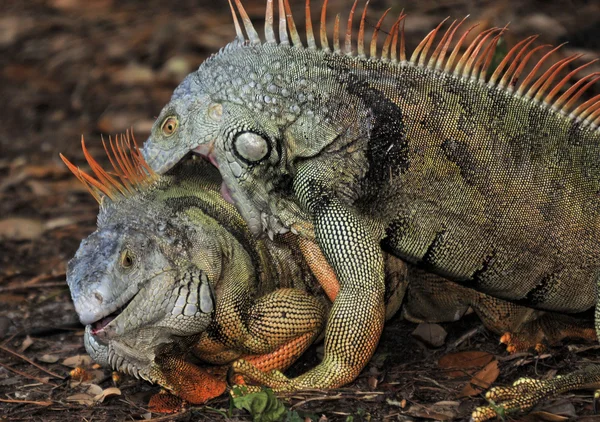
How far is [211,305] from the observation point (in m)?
5.26

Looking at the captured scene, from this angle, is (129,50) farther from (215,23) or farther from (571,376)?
(571,376)

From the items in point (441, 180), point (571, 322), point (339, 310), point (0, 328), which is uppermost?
point (441, 180)

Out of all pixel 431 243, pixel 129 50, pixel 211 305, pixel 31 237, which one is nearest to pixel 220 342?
pixel 211 305

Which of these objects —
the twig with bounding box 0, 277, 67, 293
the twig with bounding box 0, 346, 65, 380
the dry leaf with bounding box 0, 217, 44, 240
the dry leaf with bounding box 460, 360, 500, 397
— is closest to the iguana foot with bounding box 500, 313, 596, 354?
the dry leaf with bounding box 460, 360, 500, 397

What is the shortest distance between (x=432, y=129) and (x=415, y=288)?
4.38ft

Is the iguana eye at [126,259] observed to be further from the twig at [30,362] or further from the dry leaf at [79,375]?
the twig at [30,362]

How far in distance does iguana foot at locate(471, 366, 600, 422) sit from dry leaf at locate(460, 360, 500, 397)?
321mm

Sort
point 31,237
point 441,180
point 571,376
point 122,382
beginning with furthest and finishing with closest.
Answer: point 31,237
point 122,382
point 441,180
point 571,376

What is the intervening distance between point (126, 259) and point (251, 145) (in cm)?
108

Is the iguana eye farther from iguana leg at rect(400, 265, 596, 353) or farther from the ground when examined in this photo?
iguana leg at rect(400, 265, 596, 353)

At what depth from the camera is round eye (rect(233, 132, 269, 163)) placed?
540cm

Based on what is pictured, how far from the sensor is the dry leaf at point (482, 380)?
5.47m

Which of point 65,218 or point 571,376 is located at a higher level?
point 571,376

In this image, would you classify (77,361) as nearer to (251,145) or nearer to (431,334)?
(251,145)
